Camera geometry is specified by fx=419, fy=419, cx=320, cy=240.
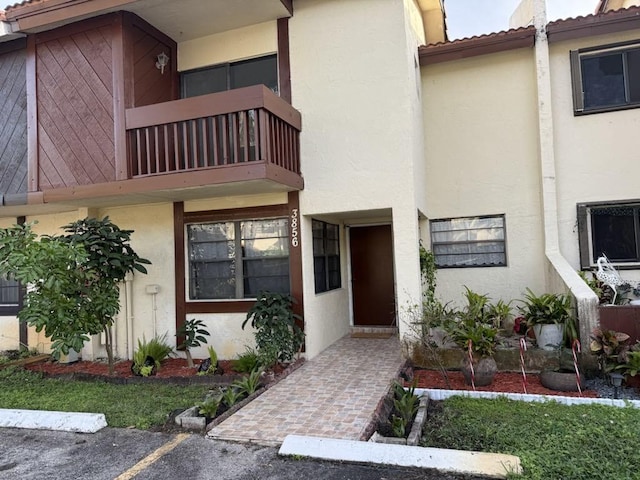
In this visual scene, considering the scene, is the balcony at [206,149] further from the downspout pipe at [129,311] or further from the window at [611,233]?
the window at [611,233]

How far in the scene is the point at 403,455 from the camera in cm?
356

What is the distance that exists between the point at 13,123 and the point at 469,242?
28.2 feet

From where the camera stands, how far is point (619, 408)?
438 cm

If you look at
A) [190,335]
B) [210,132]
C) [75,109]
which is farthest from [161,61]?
[190,335]

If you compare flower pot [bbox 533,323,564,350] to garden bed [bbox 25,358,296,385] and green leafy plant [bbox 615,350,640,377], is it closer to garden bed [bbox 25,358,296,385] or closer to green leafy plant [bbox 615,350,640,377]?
green leafy plant [bbox 615,350,640,377]

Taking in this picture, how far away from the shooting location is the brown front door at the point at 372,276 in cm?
901

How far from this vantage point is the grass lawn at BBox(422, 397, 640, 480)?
3.28 m

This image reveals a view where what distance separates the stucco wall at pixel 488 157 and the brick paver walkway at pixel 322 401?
2684 mm

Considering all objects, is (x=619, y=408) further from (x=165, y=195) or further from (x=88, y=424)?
(x=165, y=195)

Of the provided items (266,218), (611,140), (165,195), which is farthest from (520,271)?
(165,195)

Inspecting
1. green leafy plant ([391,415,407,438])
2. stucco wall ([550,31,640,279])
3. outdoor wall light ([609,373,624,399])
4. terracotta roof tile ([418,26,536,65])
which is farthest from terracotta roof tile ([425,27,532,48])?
green leafy plant ([391,415,407,438])

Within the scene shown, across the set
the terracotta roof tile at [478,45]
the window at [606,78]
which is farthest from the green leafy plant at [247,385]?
the window at [606,78]

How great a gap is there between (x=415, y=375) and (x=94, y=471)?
4.16 m

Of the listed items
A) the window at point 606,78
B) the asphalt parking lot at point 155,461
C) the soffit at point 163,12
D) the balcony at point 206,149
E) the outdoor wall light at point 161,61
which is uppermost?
the soffit at point 163,12
